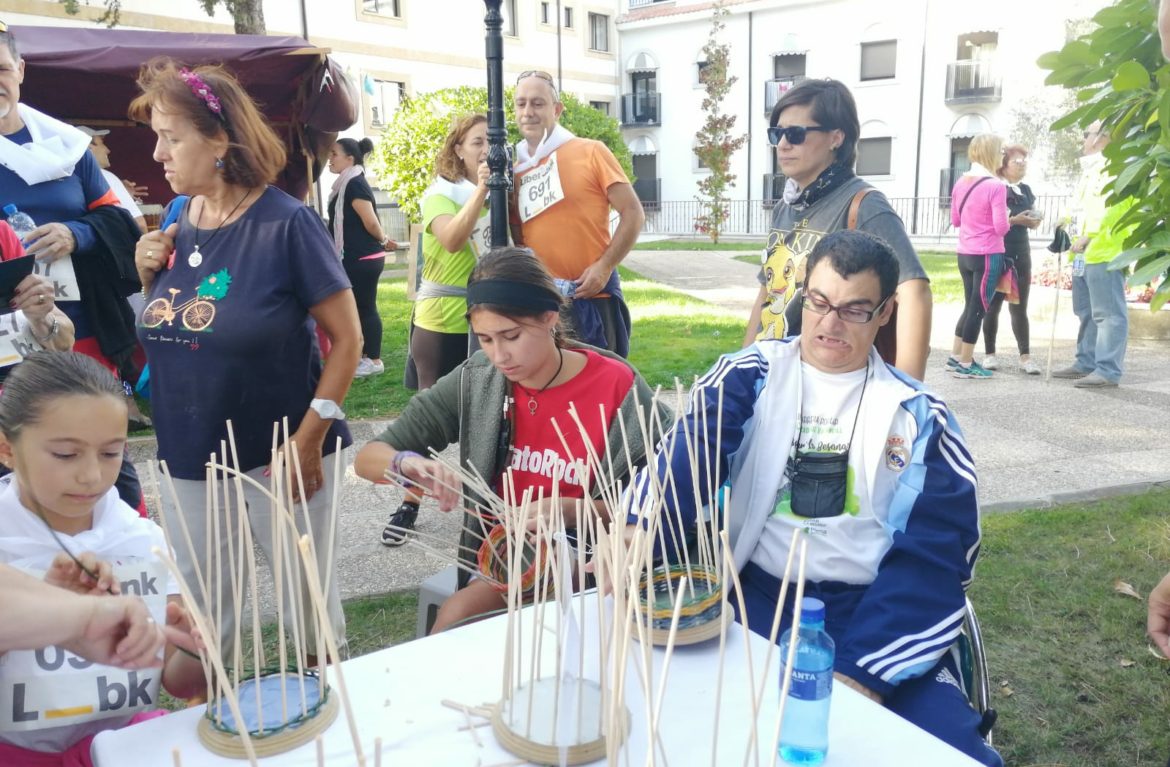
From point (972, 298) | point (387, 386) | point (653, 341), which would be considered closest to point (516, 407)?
point (387, 386)

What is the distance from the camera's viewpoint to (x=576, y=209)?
355cm

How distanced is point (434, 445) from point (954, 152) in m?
26.6

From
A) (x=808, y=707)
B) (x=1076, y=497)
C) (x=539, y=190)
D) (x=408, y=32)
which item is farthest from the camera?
(x=408, y=32)

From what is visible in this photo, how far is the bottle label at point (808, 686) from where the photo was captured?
1.21 m

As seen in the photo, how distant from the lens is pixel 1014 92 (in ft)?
80.2

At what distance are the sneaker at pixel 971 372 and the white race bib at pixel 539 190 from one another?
4.33m

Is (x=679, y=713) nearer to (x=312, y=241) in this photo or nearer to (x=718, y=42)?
(x=312, y=241)

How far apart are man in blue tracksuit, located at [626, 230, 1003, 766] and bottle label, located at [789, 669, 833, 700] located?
1.33ft

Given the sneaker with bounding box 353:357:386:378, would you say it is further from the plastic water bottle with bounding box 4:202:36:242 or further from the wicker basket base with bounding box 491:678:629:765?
the wicker basket base with bounding box 491:678:629:765

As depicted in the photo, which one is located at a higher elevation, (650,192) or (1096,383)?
(650,192)

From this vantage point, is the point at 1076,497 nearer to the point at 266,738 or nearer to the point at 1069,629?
the point at 1069,629

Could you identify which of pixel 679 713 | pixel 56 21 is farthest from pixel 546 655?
pixel 56 21

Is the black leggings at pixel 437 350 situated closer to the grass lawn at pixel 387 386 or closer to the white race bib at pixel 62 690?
the grass lawn at pixel 387 386

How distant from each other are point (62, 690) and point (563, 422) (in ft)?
3.90
